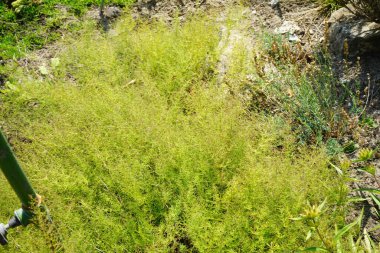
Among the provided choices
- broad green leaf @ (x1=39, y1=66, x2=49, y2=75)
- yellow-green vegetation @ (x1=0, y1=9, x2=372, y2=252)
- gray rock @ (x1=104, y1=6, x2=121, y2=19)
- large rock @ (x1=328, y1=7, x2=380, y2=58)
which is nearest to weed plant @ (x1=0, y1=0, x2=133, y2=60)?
gray rock @ (x1=104, y1=6, x2=121, y2=19)

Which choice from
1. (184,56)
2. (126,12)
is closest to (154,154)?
(184,56)

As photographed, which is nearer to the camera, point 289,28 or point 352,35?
point 352,35

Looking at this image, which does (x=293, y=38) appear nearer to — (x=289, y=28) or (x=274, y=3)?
(x=289, y=28)

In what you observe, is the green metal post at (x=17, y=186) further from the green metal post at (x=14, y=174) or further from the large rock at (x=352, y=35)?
the large rock at (x=352, y=35)

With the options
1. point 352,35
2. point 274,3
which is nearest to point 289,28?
point 274,3

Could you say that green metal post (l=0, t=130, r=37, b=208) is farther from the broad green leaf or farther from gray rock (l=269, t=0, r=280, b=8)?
gray rock (l=269, t=0, r=280, b=8)

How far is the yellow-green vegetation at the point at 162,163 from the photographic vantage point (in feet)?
6.81

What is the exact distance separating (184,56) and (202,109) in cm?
65

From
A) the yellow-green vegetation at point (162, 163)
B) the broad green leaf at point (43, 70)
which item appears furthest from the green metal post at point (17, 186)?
the broad green leaf at point (43, 70)

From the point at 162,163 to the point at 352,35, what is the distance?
1.75m

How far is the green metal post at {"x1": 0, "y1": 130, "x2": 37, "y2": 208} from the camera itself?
5.95 ft

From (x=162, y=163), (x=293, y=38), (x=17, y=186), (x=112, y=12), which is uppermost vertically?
(x=112, y=12)

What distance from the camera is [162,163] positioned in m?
2.36

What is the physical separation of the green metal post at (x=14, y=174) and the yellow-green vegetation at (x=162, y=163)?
0.18 meters
